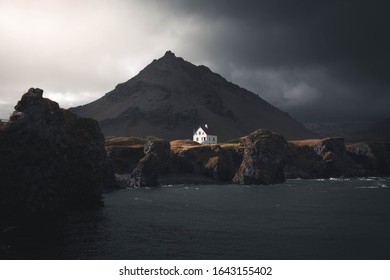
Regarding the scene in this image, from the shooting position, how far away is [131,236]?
61062mm

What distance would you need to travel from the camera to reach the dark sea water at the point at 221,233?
4988 centimetres

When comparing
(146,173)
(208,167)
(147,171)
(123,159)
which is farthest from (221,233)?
(123,159)

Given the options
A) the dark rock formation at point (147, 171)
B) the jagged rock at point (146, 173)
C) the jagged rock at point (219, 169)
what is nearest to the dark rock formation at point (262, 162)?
the jagged rock at point (219, 169)

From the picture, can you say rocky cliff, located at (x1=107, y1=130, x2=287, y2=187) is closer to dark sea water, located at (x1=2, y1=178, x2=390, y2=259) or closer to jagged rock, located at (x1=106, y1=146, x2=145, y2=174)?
jagged rock, located at (x1=106, y1=146, x2=145, y2=174)

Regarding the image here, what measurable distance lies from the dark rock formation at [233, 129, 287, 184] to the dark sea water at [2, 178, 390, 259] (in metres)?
76.7

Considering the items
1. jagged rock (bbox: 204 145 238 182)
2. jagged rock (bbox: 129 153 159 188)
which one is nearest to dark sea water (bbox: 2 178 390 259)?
jagged rock (bbox: 129 153 159 188)

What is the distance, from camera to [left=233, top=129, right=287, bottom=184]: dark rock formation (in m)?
180

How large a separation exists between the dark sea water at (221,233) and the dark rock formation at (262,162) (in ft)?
252

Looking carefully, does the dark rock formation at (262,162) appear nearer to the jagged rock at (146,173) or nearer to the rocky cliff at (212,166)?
the rocky cliff at (212,166)
